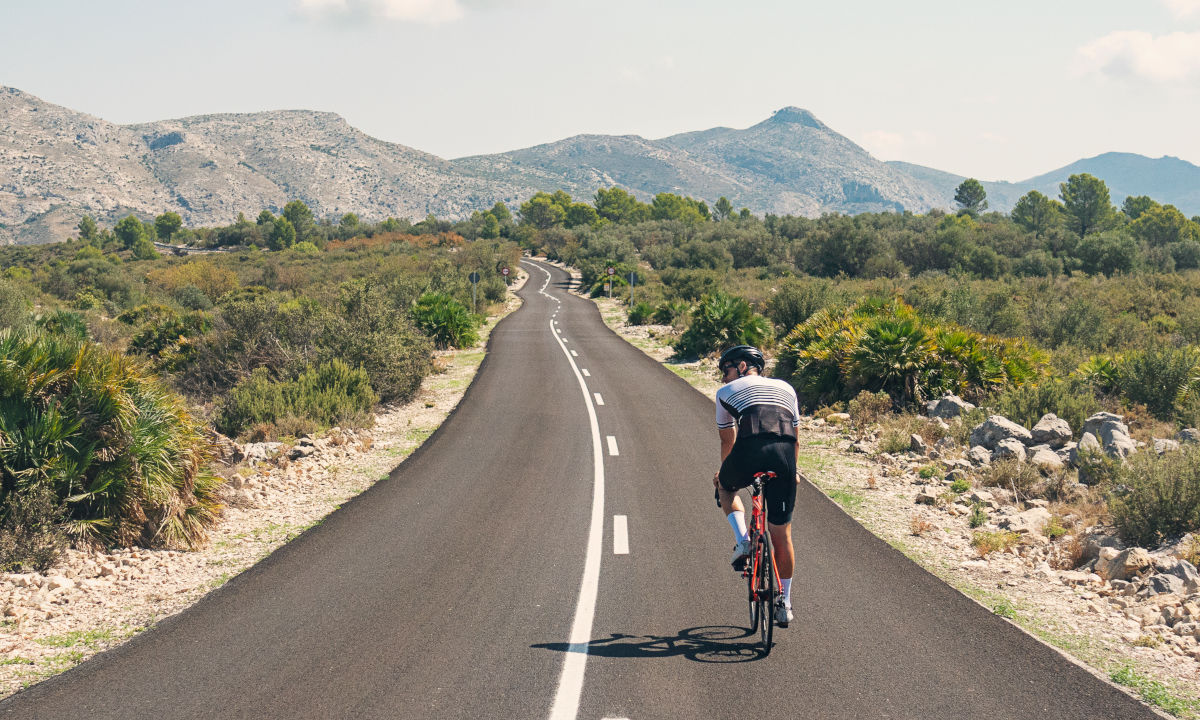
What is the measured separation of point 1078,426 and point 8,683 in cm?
1409

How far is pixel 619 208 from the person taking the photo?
164 meters

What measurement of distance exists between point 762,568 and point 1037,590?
3.48m

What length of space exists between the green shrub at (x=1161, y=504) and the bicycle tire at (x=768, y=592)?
4.84 meters

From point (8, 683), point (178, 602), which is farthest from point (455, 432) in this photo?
point (8, 683)

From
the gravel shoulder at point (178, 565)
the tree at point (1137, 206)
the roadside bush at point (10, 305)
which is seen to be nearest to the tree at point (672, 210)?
the tree at point (1137, 206)

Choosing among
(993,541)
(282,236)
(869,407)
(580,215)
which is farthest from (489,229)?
(993,541)

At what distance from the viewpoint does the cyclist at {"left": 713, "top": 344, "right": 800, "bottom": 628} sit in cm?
504

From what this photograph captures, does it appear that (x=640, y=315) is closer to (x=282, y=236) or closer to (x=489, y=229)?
(x=282, y=236)

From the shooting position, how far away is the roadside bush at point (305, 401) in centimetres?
1343

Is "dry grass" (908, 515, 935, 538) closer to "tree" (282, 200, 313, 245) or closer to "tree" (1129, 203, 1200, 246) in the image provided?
"tree" (1129, 203, 1200, 246)

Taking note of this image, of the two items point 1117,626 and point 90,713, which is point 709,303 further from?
point 90,713

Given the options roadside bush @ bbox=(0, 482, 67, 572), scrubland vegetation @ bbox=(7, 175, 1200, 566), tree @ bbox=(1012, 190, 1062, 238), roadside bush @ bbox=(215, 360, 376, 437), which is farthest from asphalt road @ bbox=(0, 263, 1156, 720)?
tree @ bbox=(1012, 190, 1062, 238)

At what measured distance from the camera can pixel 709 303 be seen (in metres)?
27.2

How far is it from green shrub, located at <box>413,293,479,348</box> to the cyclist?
24.5m
